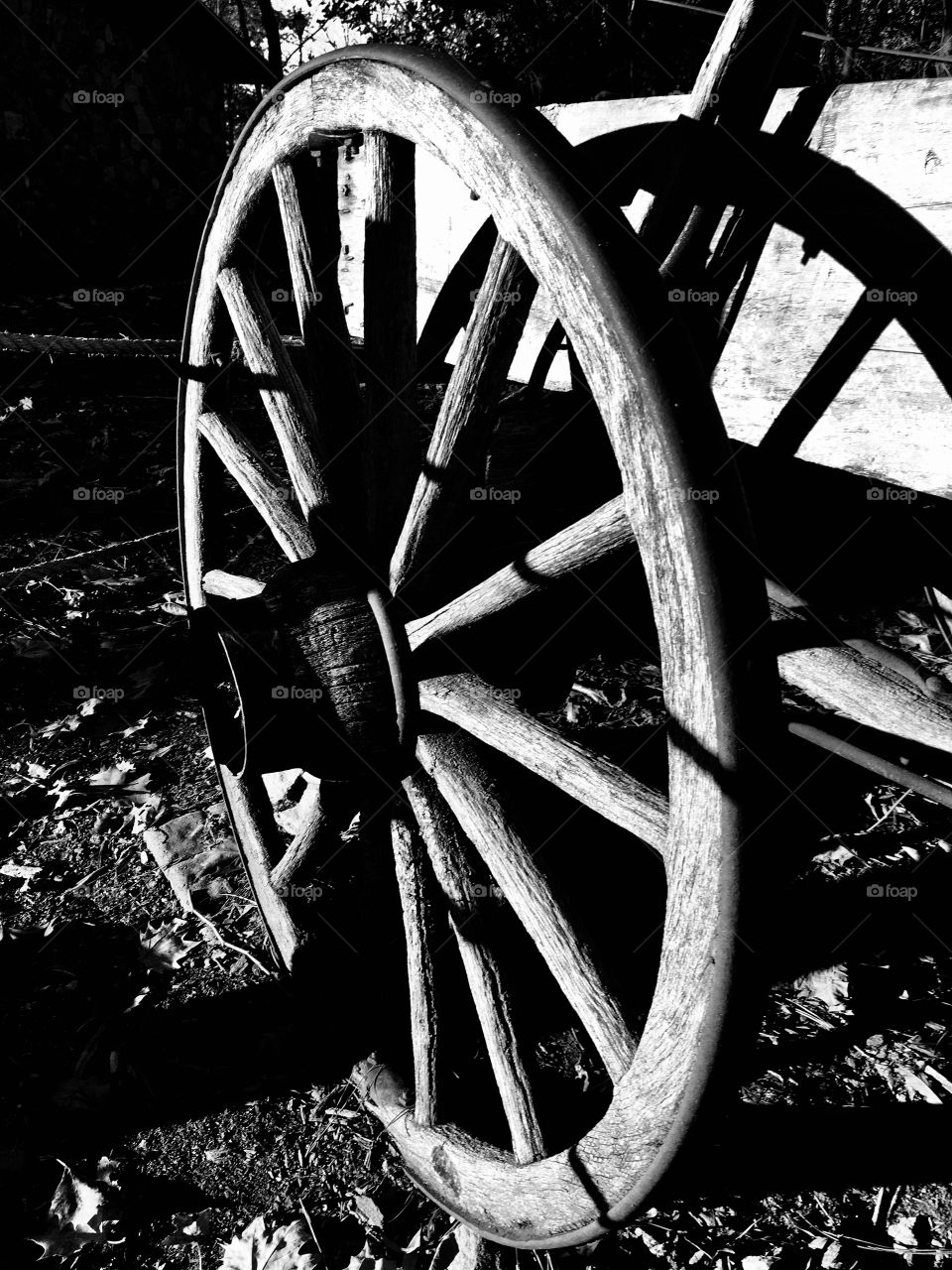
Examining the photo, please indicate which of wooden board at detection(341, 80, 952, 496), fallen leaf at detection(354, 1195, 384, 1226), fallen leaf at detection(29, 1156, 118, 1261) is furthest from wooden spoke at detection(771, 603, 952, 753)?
fallen leaf at detection(29, 1156, 118, 1261)

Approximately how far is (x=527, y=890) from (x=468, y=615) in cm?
44

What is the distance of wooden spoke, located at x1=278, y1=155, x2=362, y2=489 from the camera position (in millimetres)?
1675

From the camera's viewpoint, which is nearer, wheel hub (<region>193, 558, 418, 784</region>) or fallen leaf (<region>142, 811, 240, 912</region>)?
wheel hub (<region>193, 558, 418, 784</region>)

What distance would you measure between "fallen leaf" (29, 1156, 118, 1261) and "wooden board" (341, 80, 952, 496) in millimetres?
1878

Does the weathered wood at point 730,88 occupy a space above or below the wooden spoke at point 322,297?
above

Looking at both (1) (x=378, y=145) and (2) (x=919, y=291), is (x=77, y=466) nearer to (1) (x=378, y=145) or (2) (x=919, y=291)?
(1) (x=378, y=145)

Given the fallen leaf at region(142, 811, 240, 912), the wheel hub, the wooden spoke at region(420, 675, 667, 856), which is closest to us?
the wooden spoke at region(420, 675, 667, 856)

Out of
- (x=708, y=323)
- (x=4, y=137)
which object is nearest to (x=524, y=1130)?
(x=708, y=323)

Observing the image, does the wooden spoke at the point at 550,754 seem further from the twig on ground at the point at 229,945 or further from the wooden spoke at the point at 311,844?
the twig on ground at the point at 229,945

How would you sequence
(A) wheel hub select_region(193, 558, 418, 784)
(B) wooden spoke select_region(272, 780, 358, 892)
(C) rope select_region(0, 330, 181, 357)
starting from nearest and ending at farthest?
(A) wheel hub select_region(193, 558, 418, 784) → (B) wooden spoke select_region(272, 780, 358, 892) → (C) rope select_region(0, 330, 181, 357)

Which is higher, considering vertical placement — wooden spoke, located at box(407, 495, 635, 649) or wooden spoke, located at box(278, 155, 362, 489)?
wooden spoke, located at box(278, 155, 362, 489)

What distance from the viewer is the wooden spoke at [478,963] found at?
1.48 metres

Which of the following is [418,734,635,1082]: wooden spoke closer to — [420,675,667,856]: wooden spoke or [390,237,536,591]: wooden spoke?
[420,675,667,856]: wooden spoke

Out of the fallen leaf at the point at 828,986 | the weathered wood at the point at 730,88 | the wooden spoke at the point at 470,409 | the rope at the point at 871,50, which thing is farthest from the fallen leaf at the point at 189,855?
the rope at the point at 871,50
